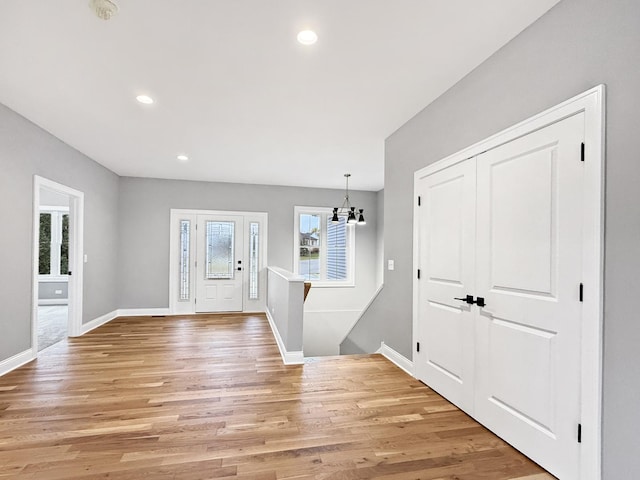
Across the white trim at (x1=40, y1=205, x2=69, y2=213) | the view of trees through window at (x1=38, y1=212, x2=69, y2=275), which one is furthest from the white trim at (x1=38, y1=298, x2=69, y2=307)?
the white trim at (x1=40, y1=205, x2=69, y2=213)

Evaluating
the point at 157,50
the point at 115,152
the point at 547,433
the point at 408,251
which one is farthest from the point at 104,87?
the point at 547,433

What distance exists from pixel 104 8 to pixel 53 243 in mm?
8270

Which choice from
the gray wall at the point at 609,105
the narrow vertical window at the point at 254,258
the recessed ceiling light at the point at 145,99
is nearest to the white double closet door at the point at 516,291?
the gray wall at the point at 609,105

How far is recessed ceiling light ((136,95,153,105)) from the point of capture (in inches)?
122

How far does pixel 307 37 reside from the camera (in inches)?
87.7

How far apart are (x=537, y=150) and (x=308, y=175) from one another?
14.6 feet

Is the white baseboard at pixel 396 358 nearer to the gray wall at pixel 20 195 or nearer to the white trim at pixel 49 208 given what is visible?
the gray wall at pixel 20 195

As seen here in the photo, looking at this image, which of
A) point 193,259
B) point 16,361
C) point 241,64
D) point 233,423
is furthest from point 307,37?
point 193,259

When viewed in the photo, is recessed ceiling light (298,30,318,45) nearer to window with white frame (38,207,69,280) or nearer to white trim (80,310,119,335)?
white trim (80,310,119,335)

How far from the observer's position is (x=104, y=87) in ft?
9.59

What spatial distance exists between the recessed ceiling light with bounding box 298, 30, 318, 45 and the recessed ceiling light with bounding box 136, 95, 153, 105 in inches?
66.5

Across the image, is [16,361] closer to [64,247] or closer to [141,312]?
[141,312]

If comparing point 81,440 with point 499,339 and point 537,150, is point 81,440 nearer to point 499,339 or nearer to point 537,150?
point 499,339

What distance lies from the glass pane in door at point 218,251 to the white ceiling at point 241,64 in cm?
260
